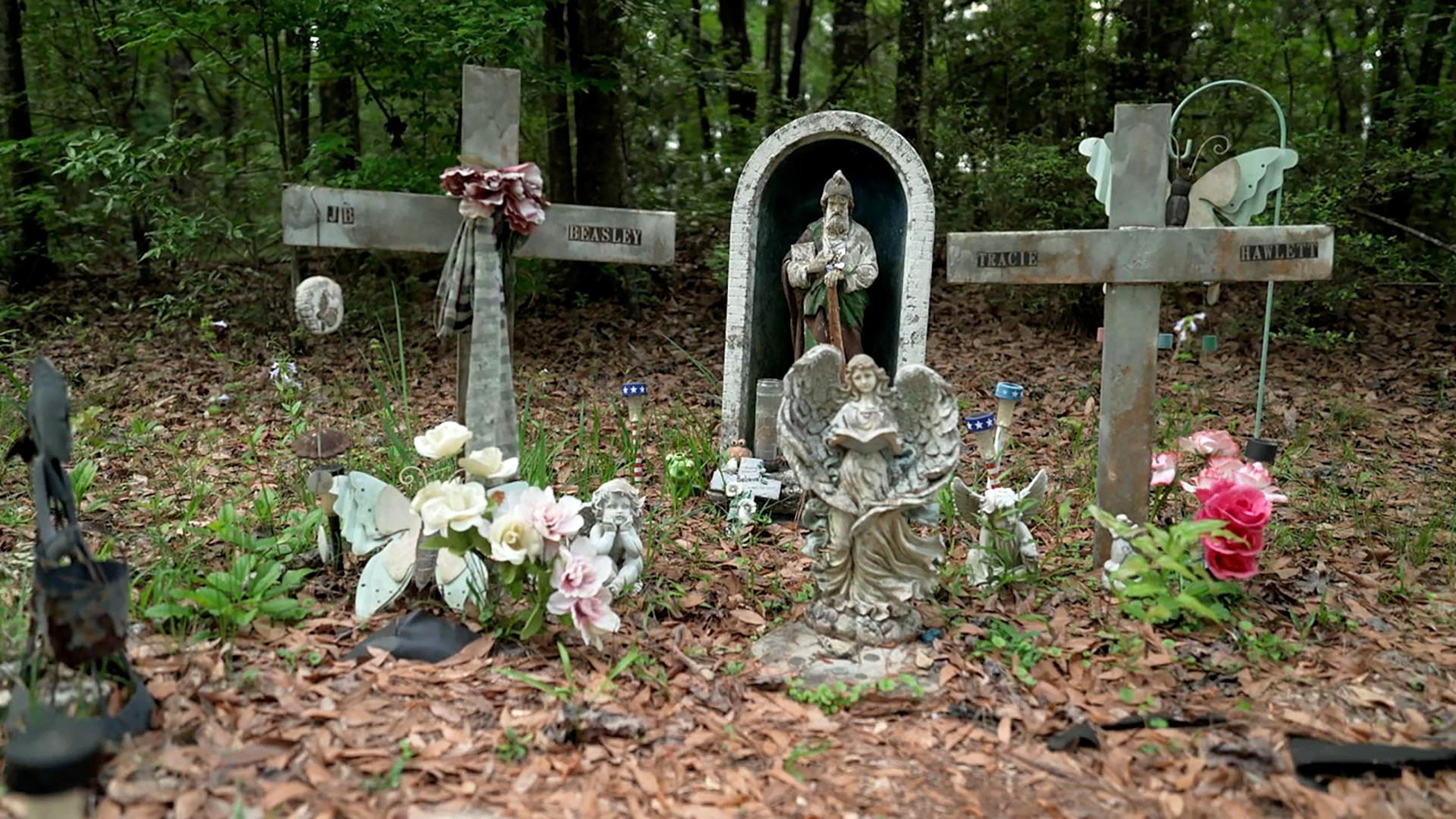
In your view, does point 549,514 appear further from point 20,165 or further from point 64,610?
point 20,165

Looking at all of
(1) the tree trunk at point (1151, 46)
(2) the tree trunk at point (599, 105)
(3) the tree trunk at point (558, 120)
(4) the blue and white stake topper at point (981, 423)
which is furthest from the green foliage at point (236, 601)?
(1) the tree trunk at point (1151, 46)

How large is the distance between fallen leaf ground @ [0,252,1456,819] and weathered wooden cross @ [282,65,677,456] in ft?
2.94

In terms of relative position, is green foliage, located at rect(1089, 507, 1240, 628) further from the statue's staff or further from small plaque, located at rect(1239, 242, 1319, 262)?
the statue's staff

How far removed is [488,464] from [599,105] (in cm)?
549

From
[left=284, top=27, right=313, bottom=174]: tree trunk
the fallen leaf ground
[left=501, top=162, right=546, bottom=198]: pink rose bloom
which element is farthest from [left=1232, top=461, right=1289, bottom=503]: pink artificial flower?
[left=284, top=27, right=313, bottom=174]: tree trunk

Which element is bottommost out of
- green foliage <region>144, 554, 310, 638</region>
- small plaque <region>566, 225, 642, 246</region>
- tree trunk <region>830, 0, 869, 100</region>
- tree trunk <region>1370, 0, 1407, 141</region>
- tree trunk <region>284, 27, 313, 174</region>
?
green foliage <region>144, 554, 310, 638</region>

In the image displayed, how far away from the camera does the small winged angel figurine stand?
131 inches

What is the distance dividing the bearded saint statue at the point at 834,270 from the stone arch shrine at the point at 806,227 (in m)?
0.21

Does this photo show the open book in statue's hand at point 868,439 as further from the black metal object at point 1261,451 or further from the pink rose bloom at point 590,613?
the black metal object at point 1261,451

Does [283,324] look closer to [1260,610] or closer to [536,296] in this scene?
[536,296]

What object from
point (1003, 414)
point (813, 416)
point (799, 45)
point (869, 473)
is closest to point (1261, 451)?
point (1003, 414)

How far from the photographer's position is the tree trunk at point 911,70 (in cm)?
874

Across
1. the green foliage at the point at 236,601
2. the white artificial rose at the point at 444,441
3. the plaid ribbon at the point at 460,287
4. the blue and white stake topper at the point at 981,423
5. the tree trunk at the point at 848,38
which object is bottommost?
the green foliage at the point at 236,601

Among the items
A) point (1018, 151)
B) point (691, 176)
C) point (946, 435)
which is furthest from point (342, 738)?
point (691, 176)
